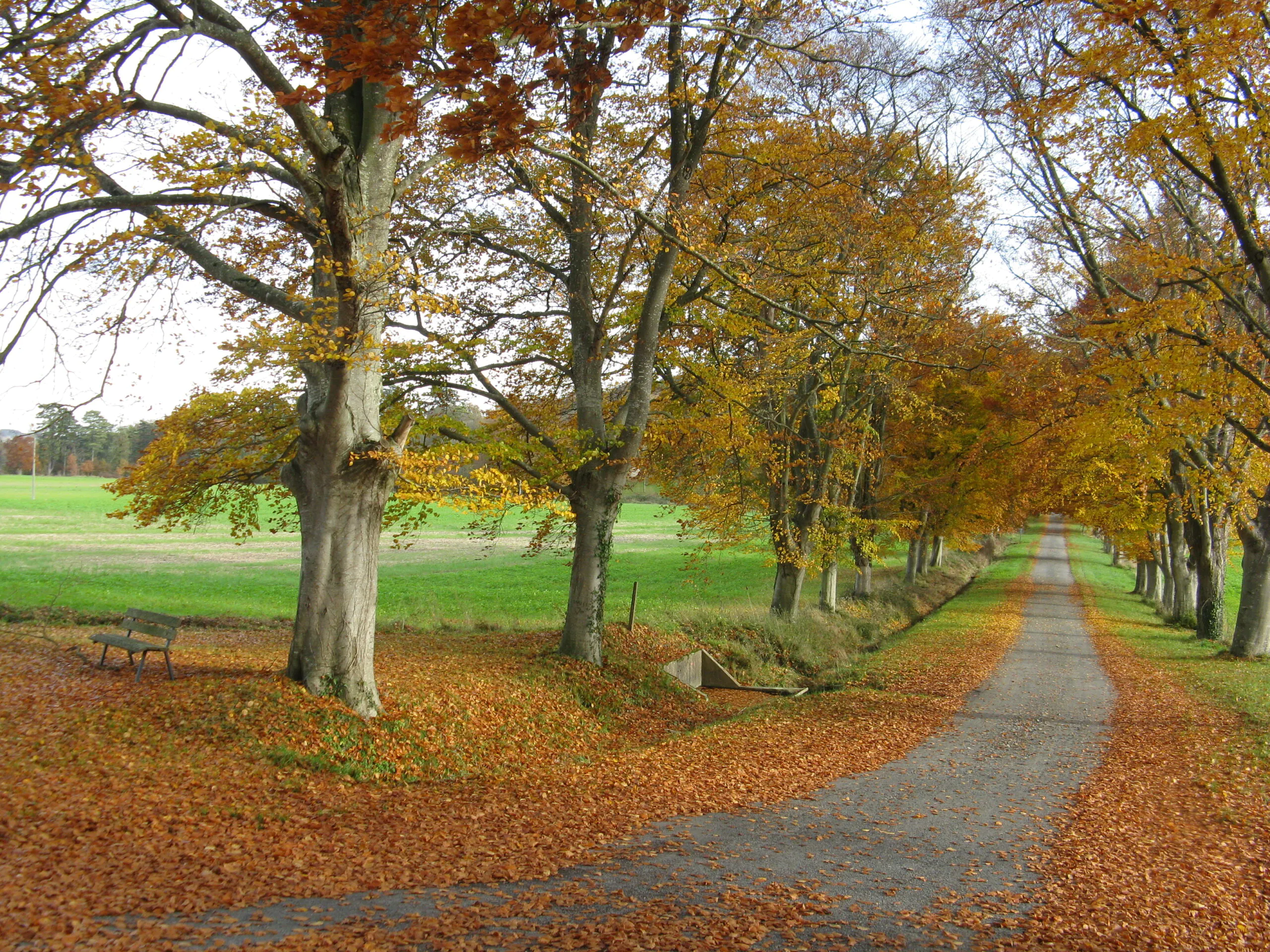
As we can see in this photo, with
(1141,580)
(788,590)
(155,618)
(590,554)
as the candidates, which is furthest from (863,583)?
(155,618)

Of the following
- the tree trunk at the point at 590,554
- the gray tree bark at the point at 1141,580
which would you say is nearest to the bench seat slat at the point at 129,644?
the tree trunk at the point at 590,554

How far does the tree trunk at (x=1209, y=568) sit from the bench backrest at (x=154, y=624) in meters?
22.8

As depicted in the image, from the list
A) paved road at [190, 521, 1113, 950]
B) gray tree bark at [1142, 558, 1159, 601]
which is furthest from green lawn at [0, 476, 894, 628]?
gray tree bark at [1142, 558, 1159, 601]

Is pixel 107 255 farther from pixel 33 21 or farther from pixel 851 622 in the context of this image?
pixel 851 622

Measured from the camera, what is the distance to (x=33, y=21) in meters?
6.57

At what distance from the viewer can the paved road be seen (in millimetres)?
5504

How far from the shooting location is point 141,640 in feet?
31.8

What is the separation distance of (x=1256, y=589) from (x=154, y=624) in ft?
68.0

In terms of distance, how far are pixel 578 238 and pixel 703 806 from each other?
9.67 meters

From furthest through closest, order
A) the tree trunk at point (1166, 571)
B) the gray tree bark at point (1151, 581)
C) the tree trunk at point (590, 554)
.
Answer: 1. the gray tree bark at point (1151, 581)
2. the tree trunk at point (1166, 571)
3. the tree trunk at point (590, 554)

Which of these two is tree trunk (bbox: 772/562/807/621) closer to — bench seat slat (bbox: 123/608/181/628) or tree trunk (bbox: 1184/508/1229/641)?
tree trunk (bbox: 1184/508/1229/641)

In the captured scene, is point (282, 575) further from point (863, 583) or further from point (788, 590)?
point (863, 583)

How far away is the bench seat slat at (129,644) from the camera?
9.30m

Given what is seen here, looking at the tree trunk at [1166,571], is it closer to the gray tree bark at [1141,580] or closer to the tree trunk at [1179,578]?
the tree trunk at [1179,578]
